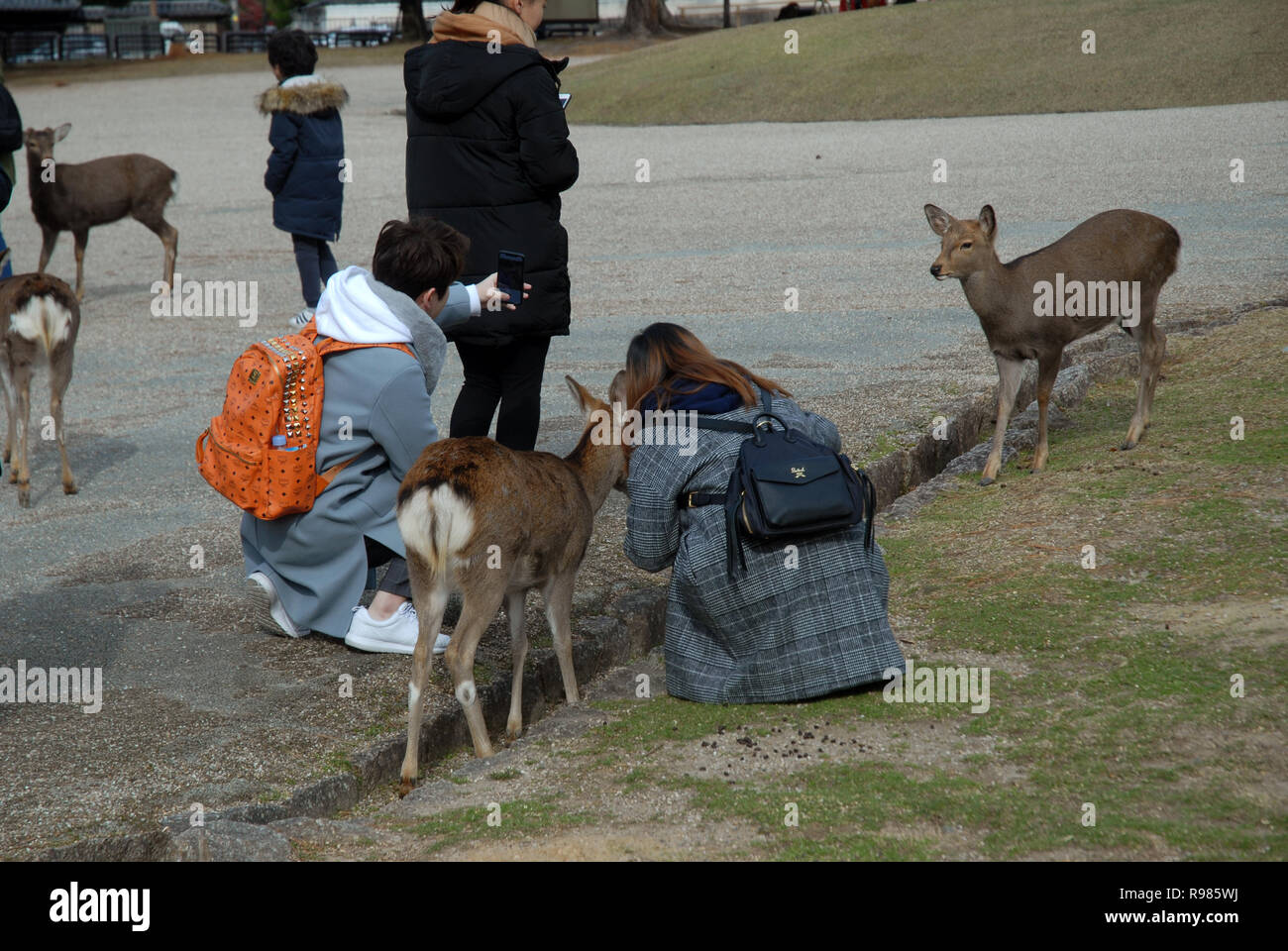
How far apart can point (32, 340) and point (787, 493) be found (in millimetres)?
4682

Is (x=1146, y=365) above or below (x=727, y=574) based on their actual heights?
above

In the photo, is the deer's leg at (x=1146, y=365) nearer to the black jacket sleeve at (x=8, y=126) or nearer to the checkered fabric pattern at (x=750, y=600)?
the checkered fabric pattern at (x=750, y=600)

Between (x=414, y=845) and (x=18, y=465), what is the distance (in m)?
4.39

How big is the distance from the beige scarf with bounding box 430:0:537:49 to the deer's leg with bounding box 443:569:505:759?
2.28m

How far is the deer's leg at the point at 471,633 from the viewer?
13.1ft

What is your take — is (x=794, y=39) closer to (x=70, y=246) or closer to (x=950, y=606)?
(x=70, y=246)

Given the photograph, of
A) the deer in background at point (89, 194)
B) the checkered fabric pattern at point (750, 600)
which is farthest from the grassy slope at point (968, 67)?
the checkered fabric pattern at point (750, 600)

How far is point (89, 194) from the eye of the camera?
1258 cm

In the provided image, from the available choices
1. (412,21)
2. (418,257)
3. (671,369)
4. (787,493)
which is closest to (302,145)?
(418,257)

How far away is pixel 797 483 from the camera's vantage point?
397 cm

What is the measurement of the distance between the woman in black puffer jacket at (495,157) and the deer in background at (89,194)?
8128 millimetres

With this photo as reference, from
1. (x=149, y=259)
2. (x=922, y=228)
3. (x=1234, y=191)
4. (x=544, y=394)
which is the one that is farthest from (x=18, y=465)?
(x=1234, y=191)

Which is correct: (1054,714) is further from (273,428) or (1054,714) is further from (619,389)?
(273,428)

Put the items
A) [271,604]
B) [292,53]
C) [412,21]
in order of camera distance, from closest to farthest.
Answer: [271,604]
[292,53]
[412,21]
